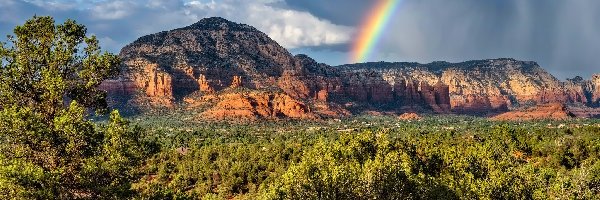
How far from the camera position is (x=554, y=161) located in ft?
244

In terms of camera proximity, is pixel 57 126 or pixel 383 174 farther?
pixel 383 174

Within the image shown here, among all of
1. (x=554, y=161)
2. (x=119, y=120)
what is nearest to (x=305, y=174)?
(x=119, y=120)

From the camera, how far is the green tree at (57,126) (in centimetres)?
1927

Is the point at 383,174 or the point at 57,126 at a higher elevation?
the point at 57,126

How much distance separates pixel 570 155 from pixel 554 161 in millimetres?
5838

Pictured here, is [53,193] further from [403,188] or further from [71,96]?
[403,188]

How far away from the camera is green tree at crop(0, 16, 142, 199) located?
63.2 feet

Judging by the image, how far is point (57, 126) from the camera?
19.3m

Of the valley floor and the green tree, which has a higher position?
the green tree

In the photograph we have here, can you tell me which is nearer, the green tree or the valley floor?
the green tree

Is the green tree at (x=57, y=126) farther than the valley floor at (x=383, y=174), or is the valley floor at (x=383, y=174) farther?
the valley floor at (x=383, y=174)

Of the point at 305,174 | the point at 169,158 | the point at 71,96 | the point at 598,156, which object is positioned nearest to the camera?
the point at 71,96

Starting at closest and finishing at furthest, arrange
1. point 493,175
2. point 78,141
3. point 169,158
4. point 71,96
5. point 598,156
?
1. point 78,141
2. point 71,96
3. point 493,175
4. point 598,156
5. point 169,158

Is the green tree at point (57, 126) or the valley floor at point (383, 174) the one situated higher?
the green tree at point (57, 126)
